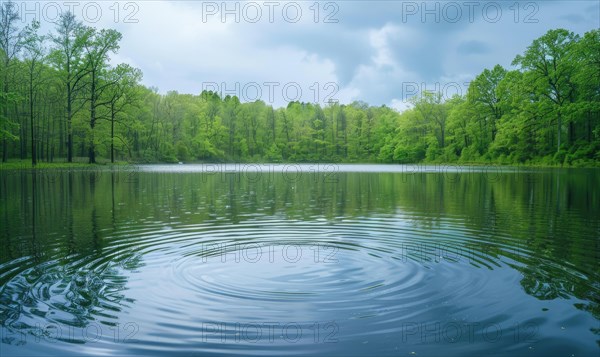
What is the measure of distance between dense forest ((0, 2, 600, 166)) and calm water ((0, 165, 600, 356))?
31.8 meters

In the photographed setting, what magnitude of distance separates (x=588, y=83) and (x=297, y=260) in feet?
185

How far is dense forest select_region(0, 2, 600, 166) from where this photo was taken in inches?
1997

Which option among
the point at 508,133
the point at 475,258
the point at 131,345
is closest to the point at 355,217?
the point at 475,258

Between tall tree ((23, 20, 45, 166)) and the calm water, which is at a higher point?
tall tree ((23, 20, 45, 166))

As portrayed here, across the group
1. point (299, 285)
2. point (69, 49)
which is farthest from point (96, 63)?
point (299, 285)

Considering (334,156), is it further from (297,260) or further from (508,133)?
(297,260)

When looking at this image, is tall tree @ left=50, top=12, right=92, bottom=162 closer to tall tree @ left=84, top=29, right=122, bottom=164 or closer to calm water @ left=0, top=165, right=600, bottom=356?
tall tree @ left=84, top=29, right=122, bottom=164

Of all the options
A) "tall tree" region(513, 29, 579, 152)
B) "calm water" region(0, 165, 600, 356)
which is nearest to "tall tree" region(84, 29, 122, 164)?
"calm water" region(0, 165, 600, 356)

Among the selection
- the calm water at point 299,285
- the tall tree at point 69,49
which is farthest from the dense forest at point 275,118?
the calm water at point 299,285

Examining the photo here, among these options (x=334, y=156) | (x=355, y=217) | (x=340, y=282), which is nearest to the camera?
(x=340, y=282)

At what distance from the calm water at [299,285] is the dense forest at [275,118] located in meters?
31.8

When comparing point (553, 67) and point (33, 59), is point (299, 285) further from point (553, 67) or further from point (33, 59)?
point (553, 67)

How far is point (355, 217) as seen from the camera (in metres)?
14.9

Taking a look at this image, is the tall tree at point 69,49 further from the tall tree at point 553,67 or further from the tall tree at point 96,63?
the tall tree at point 553,67
